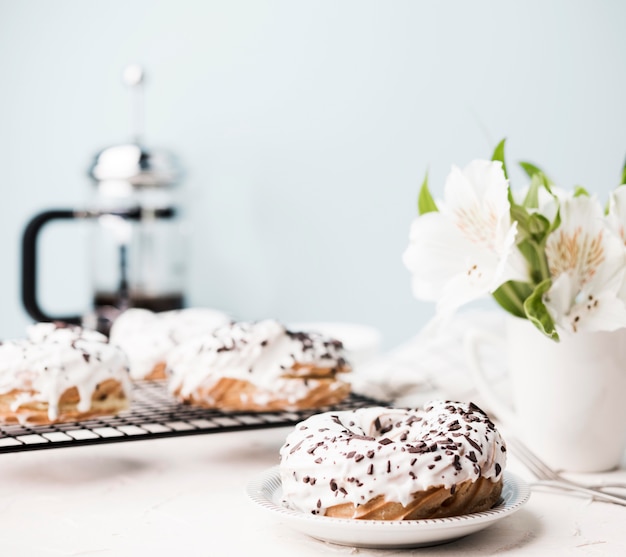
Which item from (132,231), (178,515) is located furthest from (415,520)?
(132,231)

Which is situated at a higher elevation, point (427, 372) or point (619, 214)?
point (619, 214)

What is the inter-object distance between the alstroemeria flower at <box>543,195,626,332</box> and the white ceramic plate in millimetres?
276

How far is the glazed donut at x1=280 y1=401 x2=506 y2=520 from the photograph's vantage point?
747mm

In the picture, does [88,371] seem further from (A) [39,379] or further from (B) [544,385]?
(B) [544,385]

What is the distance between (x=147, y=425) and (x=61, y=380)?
5.4 inches

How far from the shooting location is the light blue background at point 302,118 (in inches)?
82.9

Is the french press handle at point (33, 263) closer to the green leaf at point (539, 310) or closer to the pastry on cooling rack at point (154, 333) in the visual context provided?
the pastry on cooling rack at point (154, 333)

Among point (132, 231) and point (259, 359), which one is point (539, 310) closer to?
point (259, 359)

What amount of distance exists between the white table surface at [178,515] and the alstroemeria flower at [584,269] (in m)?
0.20

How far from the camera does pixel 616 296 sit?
3.28ft

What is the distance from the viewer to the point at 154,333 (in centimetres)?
147

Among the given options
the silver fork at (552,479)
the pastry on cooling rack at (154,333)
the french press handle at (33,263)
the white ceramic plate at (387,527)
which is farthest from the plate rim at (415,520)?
the french press handle at (33,263)

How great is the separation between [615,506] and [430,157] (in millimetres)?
1416

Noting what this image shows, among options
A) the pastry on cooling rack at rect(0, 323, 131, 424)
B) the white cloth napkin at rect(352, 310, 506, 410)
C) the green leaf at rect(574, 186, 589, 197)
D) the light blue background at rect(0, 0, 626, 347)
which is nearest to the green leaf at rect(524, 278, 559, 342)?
the green leaf at rect(574, 186, 589, 197)
